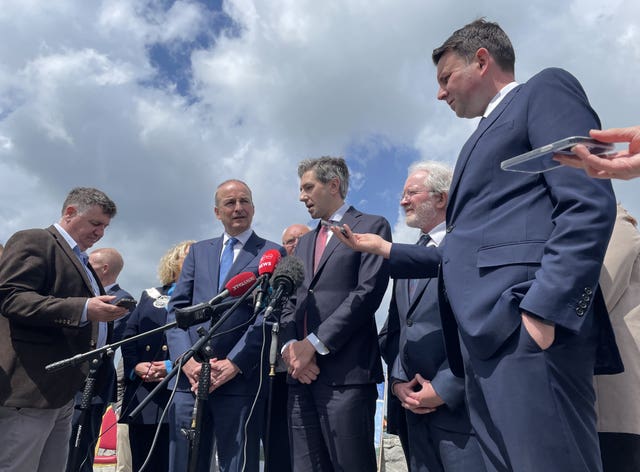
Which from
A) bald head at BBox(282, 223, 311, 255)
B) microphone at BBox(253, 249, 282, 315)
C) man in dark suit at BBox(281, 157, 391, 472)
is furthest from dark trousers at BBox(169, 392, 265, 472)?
bald head at BBox(282, 223, 311, 255)

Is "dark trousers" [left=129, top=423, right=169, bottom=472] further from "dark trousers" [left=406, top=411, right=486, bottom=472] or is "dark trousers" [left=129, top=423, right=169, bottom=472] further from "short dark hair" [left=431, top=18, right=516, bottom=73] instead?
"short dark hair" [left=431, top=18, right=516, bottom=73]

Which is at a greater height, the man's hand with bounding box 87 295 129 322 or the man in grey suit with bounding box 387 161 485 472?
the man's hand with bounding box 87 295 129 322

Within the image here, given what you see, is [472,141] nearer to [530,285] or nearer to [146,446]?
[530,285]

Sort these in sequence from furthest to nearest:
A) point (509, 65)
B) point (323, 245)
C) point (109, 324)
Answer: point (109, 324) < point (323, 245) < point (509, 65)

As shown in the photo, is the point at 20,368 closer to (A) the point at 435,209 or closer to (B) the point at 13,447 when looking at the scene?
Answer: (B) the point at 13,447

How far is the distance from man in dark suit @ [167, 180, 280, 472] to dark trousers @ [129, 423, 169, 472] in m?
1.32

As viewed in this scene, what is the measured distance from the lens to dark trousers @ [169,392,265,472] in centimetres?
388

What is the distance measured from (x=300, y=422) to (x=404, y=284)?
118 cm

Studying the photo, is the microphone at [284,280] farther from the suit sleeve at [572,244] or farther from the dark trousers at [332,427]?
the suit sleeve at [572,244]

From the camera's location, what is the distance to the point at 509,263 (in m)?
2.09

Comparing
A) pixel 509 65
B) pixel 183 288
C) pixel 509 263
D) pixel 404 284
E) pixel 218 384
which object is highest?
pixel 509 65

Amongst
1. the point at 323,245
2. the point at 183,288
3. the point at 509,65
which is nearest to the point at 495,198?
the point at 509,65

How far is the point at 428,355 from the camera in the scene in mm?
3324

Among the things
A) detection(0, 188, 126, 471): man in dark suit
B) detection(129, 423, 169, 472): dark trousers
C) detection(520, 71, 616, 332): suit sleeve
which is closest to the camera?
detection(520, 71, 616, 332): suit sleeve
